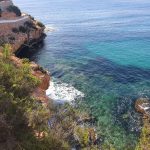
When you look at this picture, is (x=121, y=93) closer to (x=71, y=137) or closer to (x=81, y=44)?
(x=71, y=137)

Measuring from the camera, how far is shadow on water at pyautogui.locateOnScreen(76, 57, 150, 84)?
191 ft

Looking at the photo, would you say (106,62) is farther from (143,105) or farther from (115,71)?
(143,105)

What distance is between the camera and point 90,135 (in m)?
38.1

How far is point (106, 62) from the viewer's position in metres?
68.5

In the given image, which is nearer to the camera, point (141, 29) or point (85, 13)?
point (141, 29)

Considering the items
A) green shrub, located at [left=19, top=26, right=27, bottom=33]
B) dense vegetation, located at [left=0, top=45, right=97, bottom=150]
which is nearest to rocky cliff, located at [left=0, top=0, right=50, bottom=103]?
green shrub, located at [left=19, top=26, right=27, bottom=33]

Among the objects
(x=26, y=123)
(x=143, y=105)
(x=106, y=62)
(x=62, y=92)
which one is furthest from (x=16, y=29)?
(x=26, y=123)

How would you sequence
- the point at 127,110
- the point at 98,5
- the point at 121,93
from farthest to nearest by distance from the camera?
the point at 98,5
the point at 121,93
the point at 127,110

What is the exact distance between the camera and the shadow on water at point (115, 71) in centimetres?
5828

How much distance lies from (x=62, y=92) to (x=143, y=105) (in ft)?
44.1

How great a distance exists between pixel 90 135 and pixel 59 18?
94944 mm

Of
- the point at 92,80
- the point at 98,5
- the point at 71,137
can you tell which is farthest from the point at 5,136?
the point at 98,5

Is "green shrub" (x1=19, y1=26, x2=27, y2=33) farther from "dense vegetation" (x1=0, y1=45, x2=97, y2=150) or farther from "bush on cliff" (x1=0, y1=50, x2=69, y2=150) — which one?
"bush on cliff" (x1=0, y1=50, x2=69, y2=150)

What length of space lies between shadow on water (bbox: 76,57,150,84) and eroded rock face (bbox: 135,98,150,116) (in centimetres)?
894
